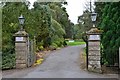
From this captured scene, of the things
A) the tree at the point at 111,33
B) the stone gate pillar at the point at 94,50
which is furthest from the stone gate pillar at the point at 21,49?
the tree at the point at 111,33

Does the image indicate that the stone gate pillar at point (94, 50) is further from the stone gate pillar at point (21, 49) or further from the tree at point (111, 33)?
the stone gate pillar at point (21, 49)

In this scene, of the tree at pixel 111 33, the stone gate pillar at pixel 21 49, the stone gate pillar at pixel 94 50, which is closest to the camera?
the tree at pixel 111 33

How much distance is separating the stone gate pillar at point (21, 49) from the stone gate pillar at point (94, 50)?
10.5ft

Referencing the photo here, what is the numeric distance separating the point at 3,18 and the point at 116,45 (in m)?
7.64

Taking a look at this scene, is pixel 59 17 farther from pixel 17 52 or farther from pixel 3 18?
pixel 17 52

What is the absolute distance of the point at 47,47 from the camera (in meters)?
24.9

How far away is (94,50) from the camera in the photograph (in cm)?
1230

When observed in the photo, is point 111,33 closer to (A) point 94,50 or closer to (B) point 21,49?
(A) point 94,50

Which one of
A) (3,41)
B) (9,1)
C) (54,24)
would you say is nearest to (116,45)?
(3,41)

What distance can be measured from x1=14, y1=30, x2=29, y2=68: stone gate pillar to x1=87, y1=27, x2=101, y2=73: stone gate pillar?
3203 millimetres

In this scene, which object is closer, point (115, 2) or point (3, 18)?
point (115, 2)

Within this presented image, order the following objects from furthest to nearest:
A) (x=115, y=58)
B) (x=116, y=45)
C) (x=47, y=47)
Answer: (x=47, y=47), (x=115, y=58), (x=116, y=45)

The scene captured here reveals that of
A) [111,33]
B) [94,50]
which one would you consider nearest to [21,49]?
[94,50]

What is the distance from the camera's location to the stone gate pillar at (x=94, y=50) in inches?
482
